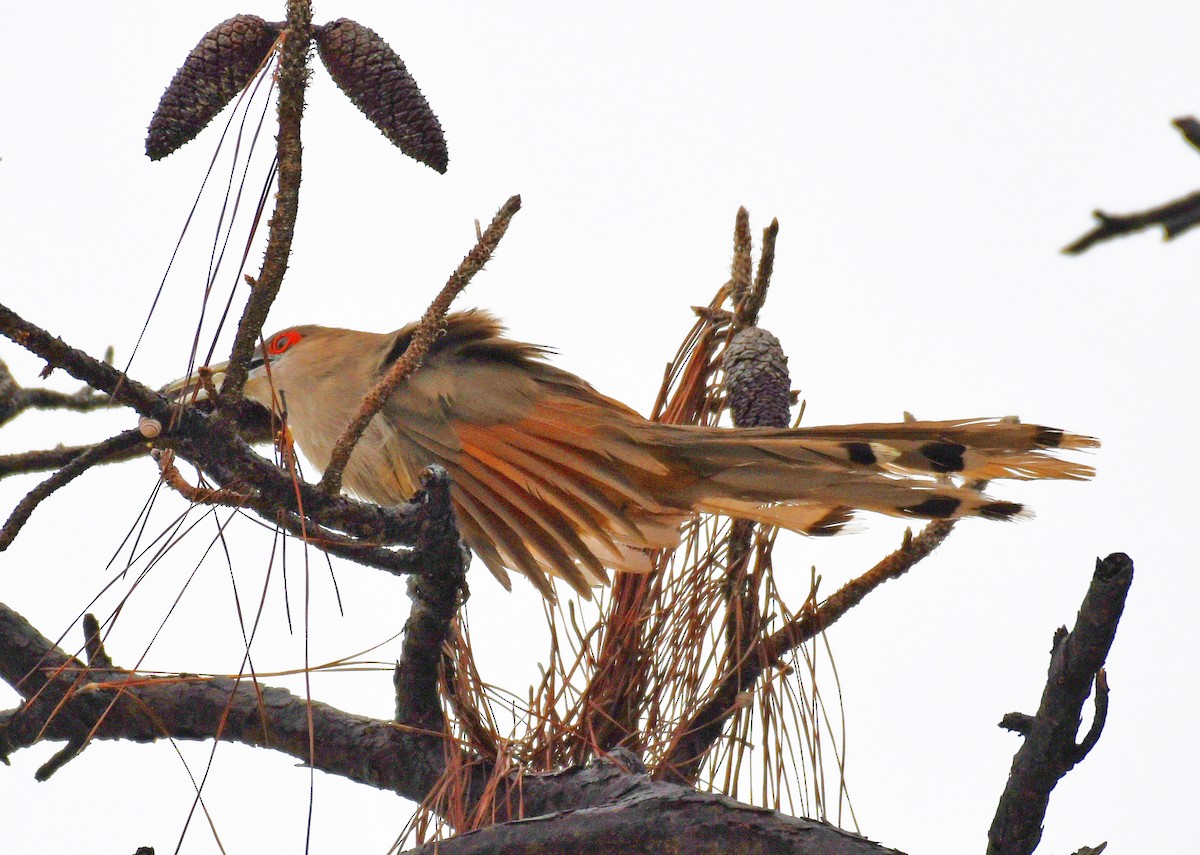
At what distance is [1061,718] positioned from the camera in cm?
113

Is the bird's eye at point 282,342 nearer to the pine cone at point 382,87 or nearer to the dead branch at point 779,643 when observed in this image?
the dead branch at point 779,643

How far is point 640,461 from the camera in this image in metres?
1.79

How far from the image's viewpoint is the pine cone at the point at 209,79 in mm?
1104

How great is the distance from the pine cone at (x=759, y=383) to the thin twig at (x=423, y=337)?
73 centimetres

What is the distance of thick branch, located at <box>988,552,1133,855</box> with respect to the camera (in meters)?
1.08

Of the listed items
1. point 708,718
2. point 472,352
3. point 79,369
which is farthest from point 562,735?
point 79,369

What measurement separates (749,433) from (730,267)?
38 centimetres

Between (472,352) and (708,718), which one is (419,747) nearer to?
(708,718)

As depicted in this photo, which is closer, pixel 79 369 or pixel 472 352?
pixel 79 369

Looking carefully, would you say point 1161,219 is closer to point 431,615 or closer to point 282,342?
point 431,615

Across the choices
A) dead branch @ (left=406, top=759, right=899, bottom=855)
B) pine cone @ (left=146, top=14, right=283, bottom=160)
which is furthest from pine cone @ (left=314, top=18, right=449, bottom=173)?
dead branch @ (left=406, top=759, right=899, bottom=855)

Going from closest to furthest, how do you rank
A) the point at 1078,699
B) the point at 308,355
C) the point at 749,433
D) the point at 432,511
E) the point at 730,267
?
the point at 1078,699 < the point at 432,511 < the point at 749,433 < the point at 730,267 < the point at 308,355

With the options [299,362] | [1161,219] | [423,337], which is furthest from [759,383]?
[1161,219]

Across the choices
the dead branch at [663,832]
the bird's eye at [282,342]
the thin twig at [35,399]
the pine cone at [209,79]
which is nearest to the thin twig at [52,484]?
the pine cone at [209,79]
